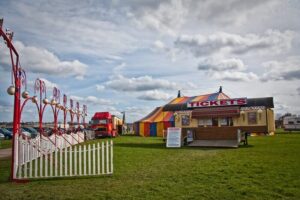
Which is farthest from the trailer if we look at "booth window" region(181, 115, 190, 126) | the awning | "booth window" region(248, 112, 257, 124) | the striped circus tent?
the awning

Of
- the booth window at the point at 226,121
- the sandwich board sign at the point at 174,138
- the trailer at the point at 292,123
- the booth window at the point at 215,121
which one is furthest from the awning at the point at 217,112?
the trailer at the point at 292,123

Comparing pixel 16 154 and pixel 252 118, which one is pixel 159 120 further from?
pixel 16 154

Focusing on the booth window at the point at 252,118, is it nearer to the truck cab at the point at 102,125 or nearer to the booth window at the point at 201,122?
the booth window at the point at 201,122

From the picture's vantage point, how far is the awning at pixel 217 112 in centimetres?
2212

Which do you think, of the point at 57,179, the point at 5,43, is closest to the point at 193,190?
the point at 57,179

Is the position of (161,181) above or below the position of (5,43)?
below

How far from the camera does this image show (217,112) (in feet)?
74.5

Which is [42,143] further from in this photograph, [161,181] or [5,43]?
[161,181]

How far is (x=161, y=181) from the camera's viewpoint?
306 inches

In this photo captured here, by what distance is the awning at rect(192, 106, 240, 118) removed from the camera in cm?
2212

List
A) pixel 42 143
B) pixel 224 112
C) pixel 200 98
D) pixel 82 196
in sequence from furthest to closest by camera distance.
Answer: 1. pixel 200 98
2. pixel 224 112
3. pixel 42 143
4. pixel 82 196

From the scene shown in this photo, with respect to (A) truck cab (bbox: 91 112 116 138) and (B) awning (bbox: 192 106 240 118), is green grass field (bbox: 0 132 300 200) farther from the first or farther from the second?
(A) truck cab (bbox: 91 112 116 138)

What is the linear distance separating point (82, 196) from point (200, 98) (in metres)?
31.4

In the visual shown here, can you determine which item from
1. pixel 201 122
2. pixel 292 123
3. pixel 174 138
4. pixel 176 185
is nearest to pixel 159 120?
pixel 201 122
